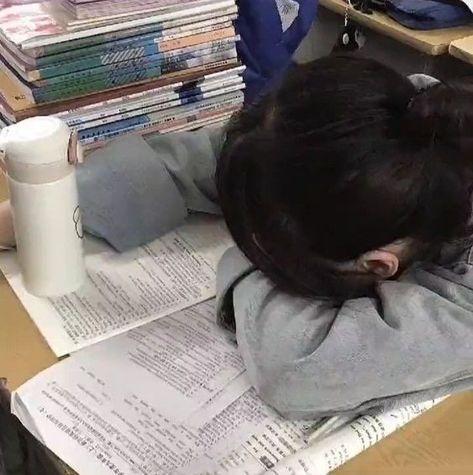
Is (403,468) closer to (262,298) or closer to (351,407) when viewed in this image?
(351,407)

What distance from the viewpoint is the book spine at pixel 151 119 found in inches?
44.5

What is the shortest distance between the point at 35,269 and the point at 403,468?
413 mm

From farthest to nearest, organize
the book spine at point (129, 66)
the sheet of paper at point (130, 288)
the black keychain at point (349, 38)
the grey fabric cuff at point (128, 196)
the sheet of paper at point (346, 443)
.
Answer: the black keychain at point (349, 38) < the book spine at point (129, 66) < the grey fabric cuff at point (128, 196) < the sheet of paper at point (130, 288) < the sheet of paper at point (346, 443)

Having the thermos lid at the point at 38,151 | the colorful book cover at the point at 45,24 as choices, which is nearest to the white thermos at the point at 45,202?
the thermos lid at the point at 38,151

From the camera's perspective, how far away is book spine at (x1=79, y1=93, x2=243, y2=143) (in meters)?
1.13

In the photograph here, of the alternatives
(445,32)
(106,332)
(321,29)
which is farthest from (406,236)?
(321,29)

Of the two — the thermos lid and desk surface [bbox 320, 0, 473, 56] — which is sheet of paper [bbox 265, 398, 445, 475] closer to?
the thermos lid

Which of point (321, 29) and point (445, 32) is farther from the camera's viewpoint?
point (321, 29)

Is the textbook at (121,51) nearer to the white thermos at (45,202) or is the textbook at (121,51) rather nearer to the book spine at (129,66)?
the book spine at (129,66)

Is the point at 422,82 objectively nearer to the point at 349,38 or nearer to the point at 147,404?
the point at 147,404

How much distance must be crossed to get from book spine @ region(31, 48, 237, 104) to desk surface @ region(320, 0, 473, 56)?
46 cm

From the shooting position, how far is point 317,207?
0.72 metres

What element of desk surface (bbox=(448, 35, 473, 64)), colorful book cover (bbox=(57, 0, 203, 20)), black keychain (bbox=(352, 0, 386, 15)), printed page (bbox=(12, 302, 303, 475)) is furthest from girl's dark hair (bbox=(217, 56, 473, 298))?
black keychain (bbox=(352, 0, 386, 15))

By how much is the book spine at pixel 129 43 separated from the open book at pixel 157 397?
27 centimetres
